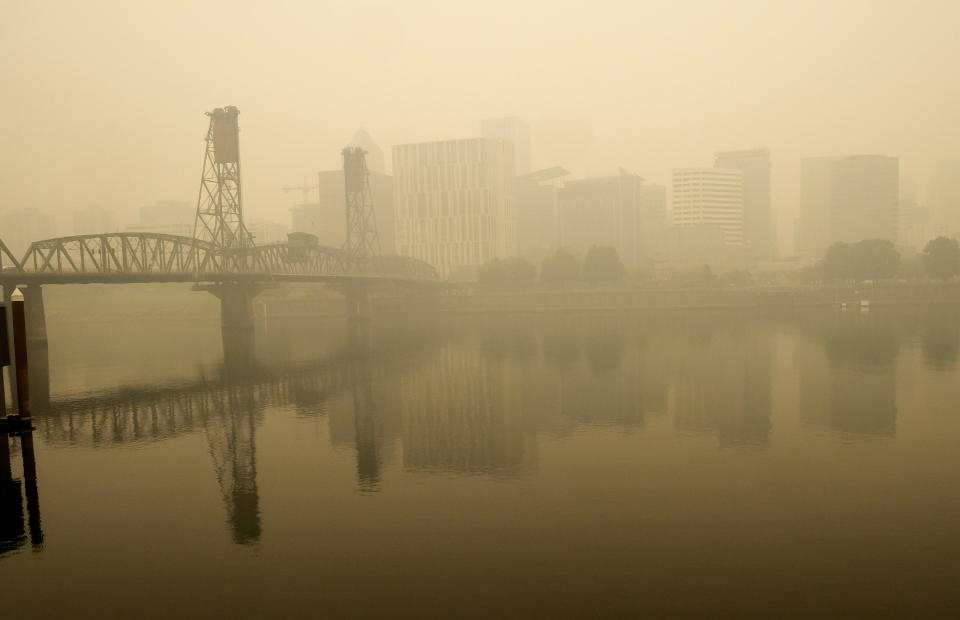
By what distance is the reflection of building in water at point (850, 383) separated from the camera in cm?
2889

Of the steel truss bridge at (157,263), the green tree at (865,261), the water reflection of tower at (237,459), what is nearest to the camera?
the water reflection of tower at (237,459)

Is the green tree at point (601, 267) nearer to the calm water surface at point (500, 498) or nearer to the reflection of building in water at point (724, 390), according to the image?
the reflection of building in water at point (724, 390)

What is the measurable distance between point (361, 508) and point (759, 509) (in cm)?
1064

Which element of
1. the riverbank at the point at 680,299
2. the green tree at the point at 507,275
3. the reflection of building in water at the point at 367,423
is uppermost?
the green tree at the point at 507,275

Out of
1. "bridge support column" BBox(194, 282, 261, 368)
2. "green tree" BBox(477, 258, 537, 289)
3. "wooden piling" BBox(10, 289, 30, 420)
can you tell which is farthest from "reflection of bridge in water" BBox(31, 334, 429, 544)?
"green tree" BBox(477, 258, 537, 289)

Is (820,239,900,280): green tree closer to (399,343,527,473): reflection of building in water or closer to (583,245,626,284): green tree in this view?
(583,245,626,284): green tree

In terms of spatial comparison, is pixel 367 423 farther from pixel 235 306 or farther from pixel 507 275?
pixel 507 275

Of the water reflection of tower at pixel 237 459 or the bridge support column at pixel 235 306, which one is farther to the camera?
the bridge support column at pixel 235 306

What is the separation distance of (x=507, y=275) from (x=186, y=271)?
82.9 m

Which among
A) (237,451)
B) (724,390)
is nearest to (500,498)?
(237,451)

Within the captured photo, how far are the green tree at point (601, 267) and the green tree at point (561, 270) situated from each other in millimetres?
2611

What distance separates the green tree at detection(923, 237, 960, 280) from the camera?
131000mm

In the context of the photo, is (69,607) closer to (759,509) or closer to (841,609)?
(841,609)

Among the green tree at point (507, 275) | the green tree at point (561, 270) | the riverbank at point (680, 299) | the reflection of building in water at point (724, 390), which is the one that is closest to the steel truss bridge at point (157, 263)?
the riverbank at point (680, 299)
